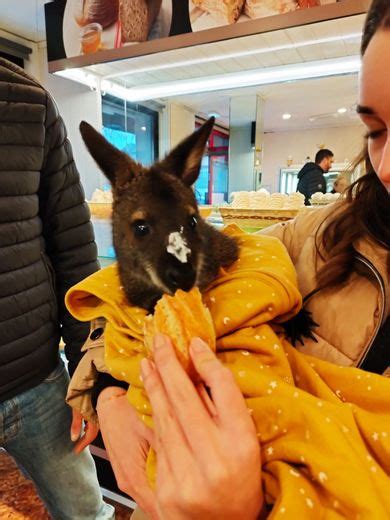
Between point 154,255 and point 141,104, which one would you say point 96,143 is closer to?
point 154,255

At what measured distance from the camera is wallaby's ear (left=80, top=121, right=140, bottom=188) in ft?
2.86

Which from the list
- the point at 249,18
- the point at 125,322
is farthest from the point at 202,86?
the point at 125,322

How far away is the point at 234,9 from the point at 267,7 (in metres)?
0.17

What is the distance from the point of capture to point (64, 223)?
1.19 meters

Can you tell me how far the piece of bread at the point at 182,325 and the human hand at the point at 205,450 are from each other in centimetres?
4

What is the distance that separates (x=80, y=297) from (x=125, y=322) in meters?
0.14

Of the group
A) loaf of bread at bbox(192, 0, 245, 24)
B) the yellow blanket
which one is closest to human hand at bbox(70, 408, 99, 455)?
the yellow blanket

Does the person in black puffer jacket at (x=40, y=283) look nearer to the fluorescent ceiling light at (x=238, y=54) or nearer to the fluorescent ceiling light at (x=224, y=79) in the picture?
the fluorescent ceiling light at (x=238, y=54)

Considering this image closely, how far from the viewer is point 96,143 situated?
88 cm

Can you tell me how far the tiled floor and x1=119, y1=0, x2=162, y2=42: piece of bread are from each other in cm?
241

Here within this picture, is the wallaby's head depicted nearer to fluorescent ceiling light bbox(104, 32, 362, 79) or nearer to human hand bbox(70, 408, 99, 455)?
human hand bbox(70, 408, 99, 455)

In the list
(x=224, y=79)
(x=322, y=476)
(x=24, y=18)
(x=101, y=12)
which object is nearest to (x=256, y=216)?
(x=224, y=79)

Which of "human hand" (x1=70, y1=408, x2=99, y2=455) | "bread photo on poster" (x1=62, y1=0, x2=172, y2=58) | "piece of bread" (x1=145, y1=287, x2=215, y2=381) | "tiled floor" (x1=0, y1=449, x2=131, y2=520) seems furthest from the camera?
"bread photo on poster" (x1=62, y1=0, x2=172, y2=58)

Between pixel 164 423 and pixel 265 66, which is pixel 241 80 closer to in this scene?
pixel 265 66
